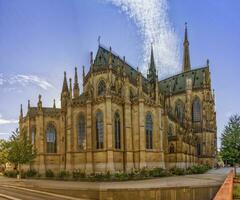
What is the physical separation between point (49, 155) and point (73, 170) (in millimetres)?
8197

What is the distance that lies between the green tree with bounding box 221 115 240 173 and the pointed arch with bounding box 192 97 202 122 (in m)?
41.6

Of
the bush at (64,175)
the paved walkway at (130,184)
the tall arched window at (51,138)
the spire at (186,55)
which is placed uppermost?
the spire at (186,55)

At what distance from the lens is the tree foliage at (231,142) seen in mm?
40056

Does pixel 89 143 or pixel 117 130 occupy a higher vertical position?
pixel 117 130

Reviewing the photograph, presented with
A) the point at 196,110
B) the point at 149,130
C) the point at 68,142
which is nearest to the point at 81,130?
the point at 68,142

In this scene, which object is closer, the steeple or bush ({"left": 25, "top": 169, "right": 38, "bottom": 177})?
bush ({"left": 25, "top": 169, "right": 38, "bottom": 177})

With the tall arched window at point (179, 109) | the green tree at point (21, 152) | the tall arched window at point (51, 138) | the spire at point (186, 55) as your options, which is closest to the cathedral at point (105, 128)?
the tall arched window at point (51, 138)

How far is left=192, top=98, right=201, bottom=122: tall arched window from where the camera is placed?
272 feet

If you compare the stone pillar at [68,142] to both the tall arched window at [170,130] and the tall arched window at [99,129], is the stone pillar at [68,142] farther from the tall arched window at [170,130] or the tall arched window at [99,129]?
the tall arched window at [170,130]

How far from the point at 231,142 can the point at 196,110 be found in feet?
144

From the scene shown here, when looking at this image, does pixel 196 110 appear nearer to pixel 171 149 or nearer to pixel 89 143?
pixel 171 149

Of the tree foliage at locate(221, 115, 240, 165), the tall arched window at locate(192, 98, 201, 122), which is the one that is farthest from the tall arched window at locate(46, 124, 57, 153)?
the tall arched window at locate(192, 98, 201, 122)

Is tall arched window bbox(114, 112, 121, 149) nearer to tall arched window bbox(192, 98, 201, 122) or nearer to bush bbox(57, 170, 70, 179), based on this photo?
bush bbox(57, 170, 70, 179)

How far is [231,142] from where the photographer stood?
40.1 m
